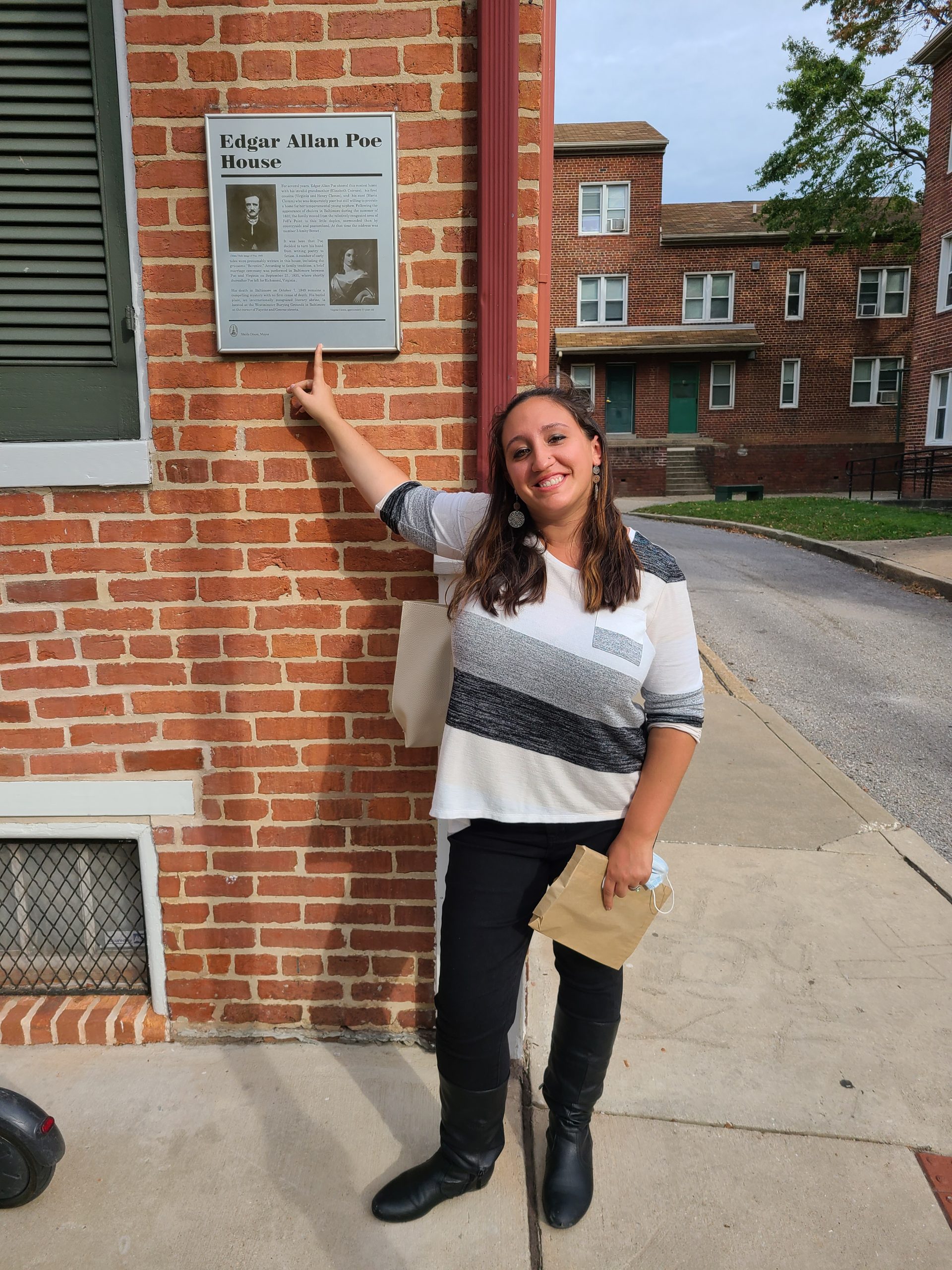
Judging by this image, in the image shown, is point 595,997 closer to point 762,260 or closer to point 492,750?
point 492,750

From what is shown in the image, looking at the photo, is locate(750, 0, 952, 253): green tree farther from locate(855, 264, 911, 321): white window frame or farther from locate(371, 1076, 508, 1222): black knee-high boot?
locate(371, 1076, 508, 1222): black knee-high boot

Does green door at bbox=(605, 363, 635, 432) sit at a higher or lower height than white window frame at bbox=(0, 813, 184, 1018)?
higher

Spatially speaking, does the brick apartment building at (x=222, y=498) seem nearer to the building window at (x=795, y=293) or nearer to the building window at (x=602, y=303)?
the building window at (x=602, y=303)

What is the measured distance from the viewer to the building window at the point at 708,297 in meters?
30.0

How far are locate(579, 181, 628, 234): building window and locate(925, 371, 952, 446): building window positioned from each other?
12.2 meters

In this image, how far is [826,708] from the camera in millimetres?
6367

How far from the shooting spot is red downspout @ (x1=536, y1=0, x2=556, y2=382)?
2369 mm

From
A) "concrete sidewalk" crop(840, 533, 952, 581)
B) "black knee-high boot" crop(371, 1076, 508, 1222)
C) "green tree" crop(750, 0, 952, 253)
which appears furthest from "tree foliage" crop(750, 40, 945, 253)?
"black knee-high boot" crop(371, 1076, 508, 1222)

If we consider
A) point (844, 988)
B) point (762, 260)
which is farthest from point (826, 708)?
point (762, 260)

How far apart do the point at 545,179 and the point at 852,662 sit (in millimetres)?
6128

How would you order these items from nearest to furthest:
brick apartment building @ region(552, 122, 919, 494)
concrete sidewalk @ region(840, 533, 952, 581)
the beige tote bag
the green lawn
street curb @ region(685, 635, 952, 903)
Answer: the beige tote bag → street curb @ region(685, 635, 952, 903) → concrete sidewalk @ region(840, 533, 952, 581) → the green lawn → brick apartment building @ region(552, 122, 919, 494)

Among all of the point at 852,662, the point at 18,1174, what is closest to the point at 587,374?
the point at 852,662

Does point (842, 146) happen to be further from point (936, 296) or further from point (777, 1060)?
point (777, 1060)

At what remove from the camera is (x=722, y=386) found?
30.0m
